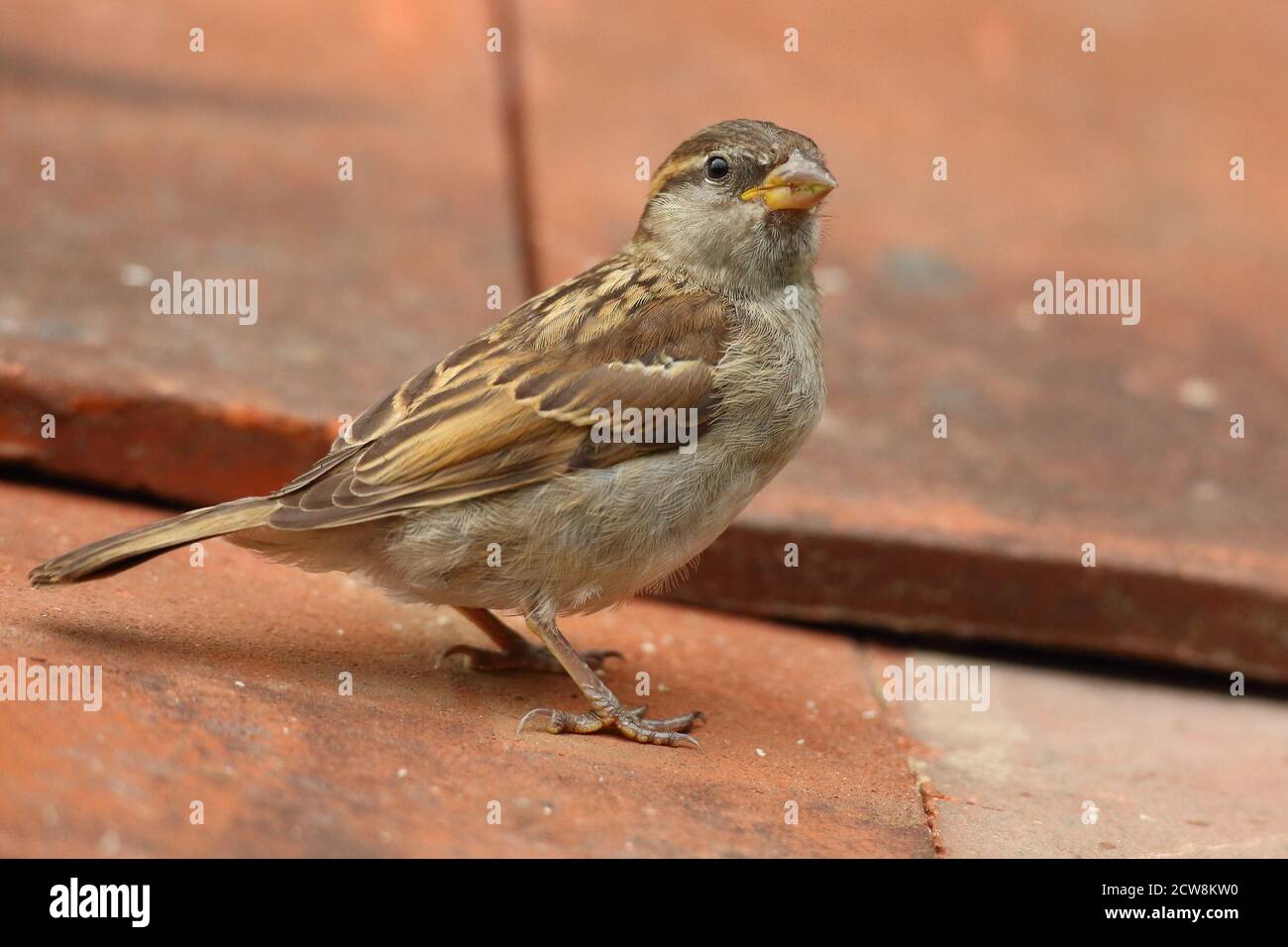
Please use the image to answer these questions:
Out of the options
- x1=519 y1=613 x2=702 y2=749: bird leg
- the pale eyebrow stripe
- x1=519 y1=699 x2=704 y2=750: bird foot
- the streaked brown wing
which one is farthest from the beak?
x1=519 y1=699 x2=704 y2=750: bird foot

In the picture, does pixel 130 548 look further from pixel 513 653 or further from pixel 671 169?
pixel 671 169

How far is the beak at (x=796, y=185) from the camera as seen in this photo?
4.12 metres

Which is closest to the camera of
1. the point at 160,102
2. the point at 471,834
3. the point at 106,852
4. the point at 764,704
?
the point at 106,852

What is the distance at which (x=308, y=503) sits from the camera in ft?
12.1

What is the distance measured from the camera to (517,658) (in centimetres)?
432

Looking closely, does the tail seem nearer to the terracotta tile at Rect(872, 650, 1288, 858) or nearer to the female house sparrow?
the female house sparrow

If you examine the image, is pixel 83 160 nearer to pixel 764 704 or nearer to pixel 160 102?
pixel 160 102

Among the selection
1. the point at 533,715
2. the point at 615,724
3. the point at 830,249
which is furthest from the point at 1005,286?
the point at 533,715

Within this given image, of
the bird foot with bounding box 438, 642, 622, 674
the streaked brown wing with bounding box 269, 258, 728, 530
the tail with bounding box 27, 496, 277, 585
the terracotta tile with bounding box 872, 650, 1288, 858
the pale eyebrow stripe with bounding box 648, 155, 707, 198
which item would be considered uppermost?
the pale eyebrow stripe with bounding box 648, 155, 707, 198

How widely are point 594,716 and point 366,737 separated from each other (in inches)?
31.5

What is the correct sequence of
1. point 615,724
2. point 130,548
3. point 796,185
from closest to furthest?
1. point 130,548
2. point 615,724
3. point 796,185

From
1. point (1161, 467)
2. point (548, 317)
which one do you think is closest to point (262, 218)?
point (548, 317)

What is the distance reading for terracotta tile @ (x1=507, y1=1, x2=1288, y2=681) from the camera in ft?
16.3

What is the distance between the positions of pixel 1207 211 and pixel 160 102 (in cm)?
531
